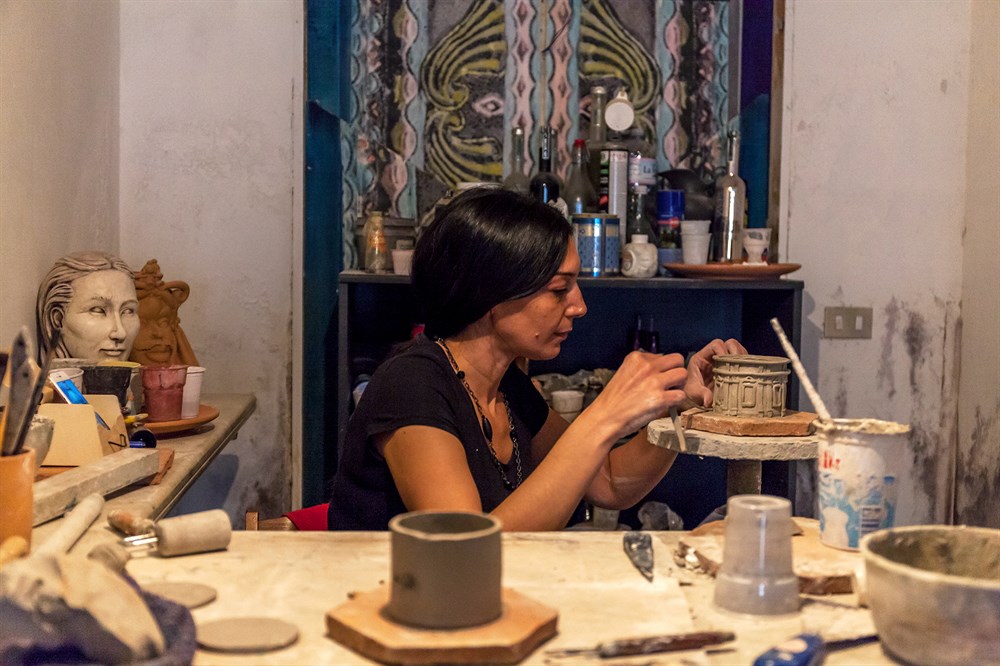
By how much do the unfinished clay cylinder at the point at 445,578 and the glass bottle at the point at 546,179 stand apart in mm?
2290

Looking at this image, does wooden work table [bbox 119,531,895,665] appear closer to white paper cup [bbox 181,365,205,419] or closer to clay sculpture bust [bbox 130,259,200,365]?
white paper cup [bbox 181,365,205,419]

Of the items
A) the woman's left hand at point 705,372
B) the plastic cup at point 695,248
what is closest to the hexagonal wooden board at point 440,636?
the woman's left hand at point 705,372

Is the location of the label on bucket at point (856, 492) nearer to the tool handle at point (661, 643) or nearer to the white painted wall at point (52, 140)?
the tool handle at point (661, 643)

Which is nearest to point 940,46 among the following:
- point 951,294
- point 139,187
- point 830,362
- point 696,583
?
point 951,294

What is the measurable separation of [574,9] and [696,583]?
2.65 meters

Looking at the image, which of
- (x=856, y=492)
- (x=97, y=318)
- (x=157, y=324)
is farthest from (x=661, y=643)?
(x=157, y=324)

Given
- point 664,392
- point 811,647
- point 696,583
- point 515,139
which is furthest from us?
point 515,139

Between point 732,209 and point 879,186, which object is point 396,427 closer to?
point 732,209

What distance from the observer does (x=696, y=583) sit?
1.15 metres

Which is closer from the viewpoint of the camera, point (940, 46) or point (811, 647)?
point (811, 647)

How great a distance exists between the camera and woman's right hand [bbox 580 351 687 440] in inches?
65.7

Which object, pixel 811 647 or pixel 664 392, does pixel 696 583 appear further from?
pixel 664 392

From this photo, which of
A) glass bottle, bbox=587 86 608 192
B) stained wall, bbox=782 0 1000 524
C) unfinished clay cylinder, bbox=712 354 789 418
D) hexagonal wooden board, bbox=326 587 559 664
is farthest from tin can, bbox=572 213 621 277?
hexagonal wooden board, bbox=326 587 559 664

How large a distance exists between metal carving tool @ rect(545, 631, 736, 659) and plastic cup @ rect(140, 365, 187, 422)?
1.69 meters
